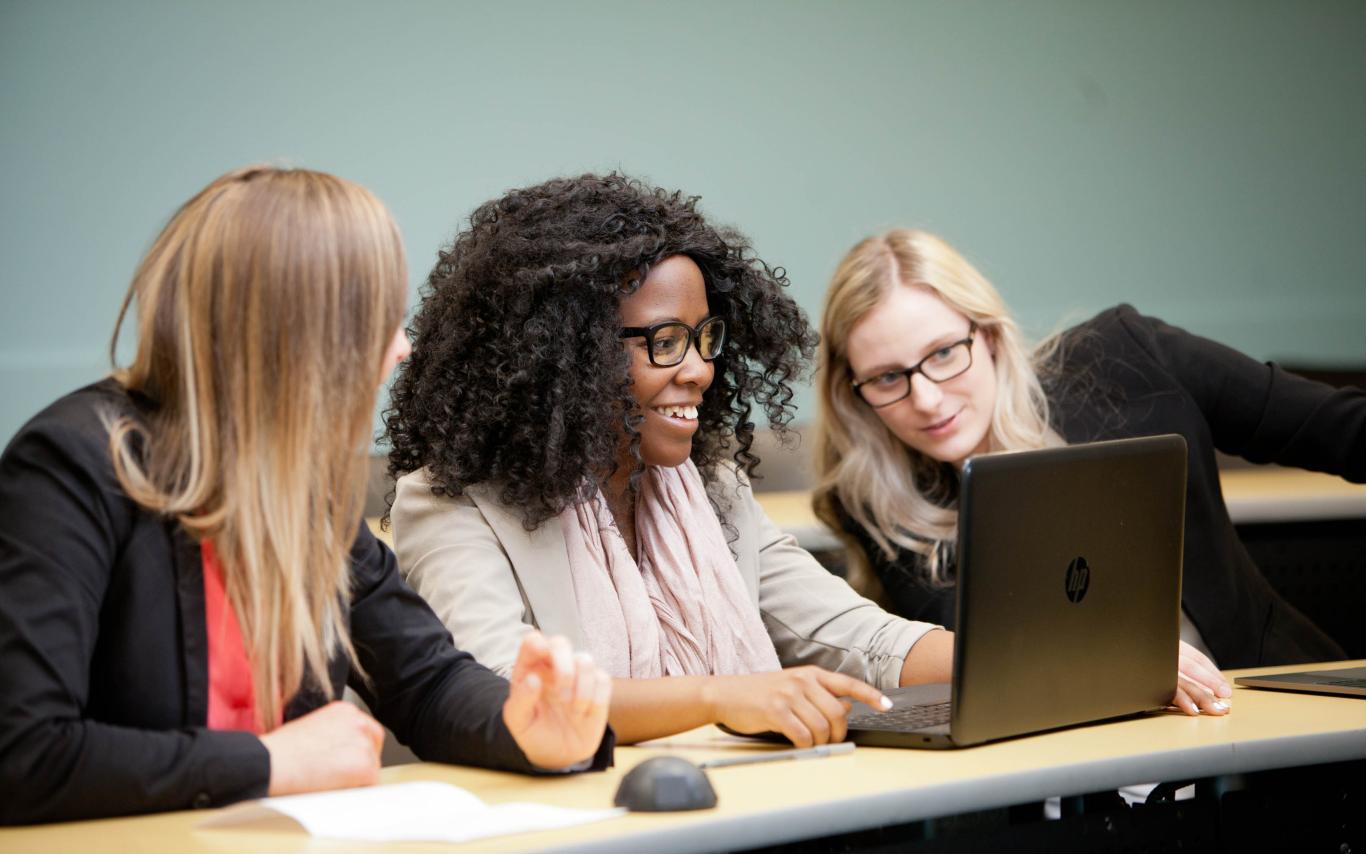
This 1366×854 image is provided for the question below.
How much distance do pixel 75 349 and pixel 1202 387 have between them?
2411 mm

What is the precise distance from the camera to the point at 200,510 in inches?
52.4

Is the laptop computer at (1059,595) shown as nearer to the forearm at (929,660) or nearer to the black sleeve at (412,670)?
the forearm at (929,660)

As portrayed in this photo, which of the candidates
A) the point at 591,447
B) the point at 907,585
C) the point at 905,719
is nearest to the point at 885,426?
the point at 907,585

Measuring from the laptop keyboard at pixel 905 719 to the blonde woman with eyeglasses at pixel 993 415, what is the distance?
2.87 ft

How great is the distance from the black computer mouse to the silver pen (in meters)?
0.19

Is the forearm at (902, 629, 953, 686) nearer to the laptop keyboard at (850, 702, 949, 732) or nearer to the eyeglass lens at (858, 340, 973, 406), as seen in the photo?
the laptop keyboard at (850, 702, 949, 732)

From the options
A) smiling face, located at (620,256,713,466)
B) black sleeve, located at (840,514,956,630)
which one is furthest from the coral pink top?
black sleeve, located at (840,514,956,630)

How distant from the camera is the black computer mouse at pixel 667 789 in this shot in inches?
49.1

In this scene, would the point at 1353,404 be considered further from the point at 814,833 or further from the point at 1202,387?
the point at 814,833

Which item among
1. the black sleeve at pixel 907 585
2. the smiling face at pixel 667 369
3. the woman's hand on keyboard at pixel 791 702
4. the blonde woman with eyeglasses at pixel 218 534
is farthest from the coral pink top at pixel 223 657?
the black sleeve at pixel 907 585

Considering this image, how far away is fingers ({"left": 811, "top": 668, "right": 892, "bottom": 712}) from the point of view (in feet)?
5.18

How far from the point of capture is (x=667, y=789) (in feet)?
4.11

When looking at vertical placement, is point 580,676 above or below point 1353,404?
below

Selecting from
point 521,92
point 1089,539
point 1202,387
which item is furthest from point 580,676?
point 521,92
